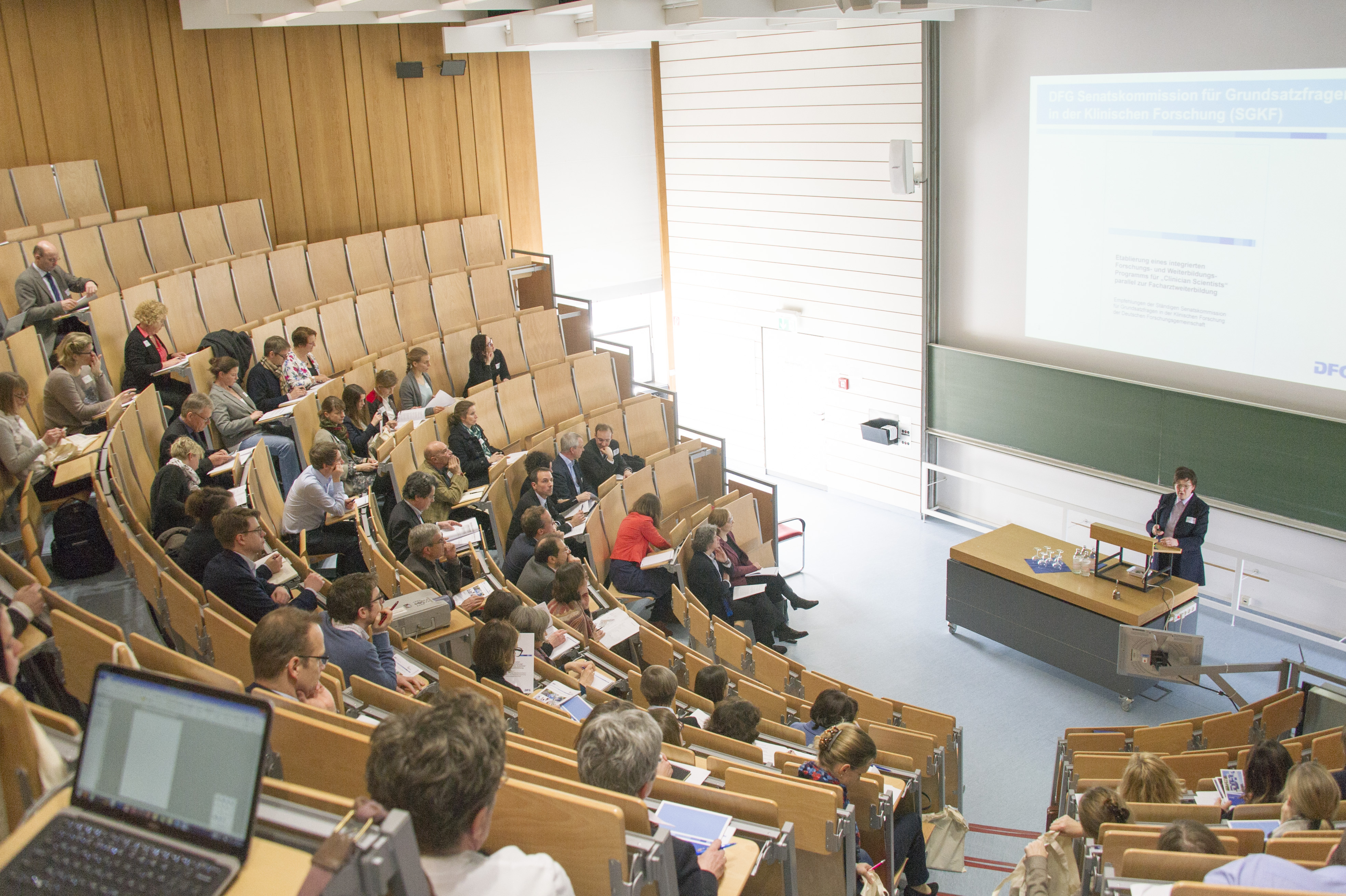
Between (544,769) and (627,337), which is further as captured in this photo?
(627,337)

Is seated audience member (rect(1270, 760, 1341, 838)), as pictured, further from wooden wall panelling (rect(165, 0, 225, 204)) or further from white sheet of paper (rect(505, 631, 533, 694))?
wooden wall panelling (rect(165, 0, 225, 204))

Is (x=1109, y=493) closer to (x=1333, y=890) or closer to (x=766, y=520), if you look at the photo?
(x=766, y=520)

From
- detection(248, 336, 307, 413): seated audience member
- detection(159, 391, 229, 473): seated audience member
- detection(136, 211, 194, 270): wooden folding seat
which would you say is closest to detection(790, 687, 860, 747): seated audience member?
detection(159, 391, 229, 473): seated audience member

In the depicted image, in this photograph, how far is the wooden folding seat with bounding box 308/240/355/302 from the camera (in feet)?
29.6

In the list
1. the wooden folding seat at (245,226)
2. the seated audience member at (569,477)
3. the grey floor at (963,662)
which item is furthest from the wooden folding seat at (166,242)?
the grey floor at (963,662)

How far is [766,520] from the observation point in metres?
8.34

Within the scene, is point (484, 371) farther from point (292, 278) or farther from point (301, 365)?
point (292, 278)

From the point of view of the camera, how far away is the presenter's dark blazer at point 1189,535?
6887mm

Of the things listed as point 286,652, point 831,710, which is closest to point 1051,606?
point 831,710

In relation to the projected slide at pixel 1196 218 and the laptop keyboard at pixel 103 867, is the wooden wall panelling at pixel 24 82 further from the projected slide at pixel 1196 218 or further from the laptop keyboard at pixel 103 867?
the laptop keyboard at pixel 103 867

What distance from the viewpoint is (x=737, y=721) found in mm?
4223

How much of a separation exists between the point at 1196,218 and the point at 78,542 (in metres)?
7.30

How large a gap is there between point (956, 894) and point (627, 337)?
8698mm

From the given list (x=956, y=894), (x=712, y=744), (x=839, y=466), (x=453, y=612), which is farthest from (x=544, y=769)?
(x=839, y=466)
